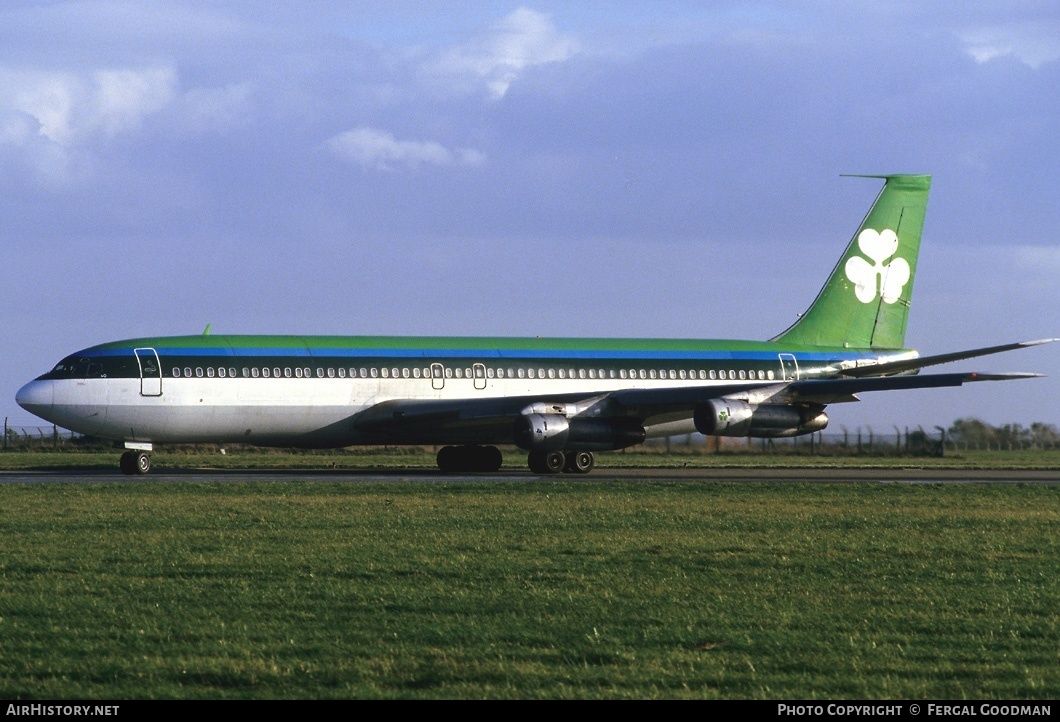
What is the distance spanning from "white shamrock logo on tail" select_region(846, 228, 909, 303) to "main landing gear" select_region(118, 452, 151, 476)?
24560mm

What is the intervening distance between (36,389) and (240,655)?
27.7 meters

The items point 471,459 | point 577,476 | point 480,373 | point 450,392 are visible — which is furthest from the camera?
point 471,459

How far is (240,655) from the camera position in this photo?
10383 mm

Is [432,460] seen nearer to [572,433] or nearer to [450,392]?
[450,392]

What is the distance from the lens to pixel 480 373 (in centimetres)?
4038

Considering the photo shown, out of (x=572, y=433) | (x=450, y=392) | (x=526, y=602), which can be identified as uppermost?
(x=450, y=392)

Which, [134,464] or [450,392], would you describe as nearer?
[134,464]

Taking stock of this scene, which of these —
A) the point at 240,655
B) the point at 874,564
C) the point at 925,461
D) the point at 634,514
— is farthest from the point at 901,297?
the point at 240,655

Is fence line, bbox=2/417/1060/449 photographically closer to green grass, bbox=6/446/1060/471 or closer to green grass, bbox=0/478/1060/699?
green grass, bbox=6/446/1060/471

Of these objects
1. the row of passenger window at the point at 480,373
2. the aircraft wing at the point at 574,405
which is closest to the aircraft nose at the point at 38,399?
the row of passenger window at the point at 480,373

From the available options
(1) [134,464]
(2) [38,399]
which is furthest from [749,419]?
(2) [38,399]

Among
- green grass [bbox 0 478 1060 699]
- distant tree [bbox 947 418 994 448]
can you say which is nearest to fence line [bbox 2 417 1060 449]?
distant tree [bbox 947 418 994 448]

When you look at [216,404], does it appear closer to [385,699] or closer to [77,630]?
[77,630]

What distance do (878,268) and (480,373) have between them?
52.1 ft
